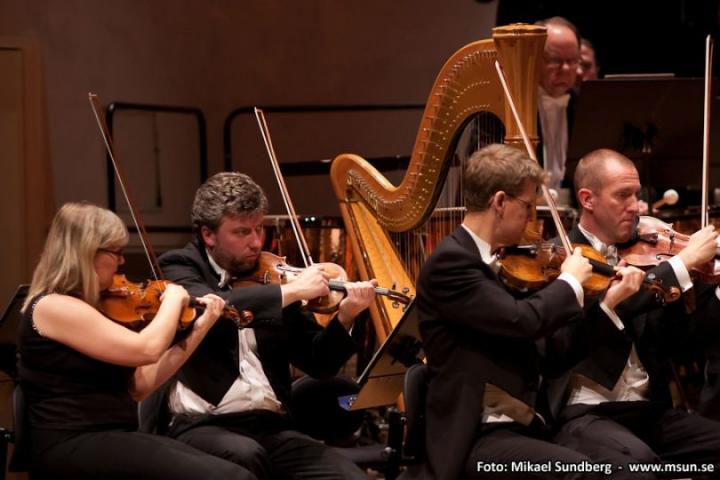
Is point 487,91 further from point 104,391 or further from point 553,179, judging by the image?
point 553,179

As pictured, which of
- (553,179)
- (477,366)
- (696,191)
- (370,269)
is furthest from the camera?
(696,191)

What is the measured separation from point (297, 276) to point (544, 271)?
0.77m

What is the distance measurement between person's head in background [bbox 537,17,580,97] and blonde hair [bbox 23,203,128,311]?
2940 mm

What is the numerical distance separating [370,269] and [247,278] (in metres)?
1.03

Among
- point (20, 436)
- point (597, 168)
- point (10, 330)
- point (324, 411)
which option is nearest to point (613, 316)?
point (597, 168)

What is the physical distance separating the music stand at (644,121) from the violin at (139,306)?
2.21 metres

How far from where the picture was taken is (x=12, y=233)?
6367 millimetres

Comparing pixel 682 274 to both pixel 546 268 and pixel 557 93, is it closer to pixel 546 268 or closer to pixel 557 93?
→ pixel 546 268

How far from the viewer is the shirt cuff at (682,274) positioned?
10.7 feet

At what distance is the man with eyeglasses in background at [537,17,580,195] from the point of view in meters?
5.65

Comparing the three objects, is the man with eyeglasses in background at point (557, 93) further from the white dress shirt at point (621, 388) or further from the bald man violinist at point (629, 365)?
the white dress shirt at point (621, 388)

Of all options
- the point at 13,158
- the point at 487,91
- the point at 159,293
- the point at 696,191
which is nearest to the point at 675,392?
the point at 696,191

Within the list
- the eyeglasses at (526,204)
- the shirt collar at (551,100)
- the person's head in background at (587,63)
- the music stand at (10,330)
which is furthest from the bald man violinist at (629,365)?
the person's head in background at (587,63)

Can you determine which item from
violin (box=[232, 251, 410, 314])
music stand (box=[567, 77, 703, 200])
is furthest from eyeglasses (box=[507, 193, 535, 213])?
Result: music stand (box=[567, 77, 703, 200])
